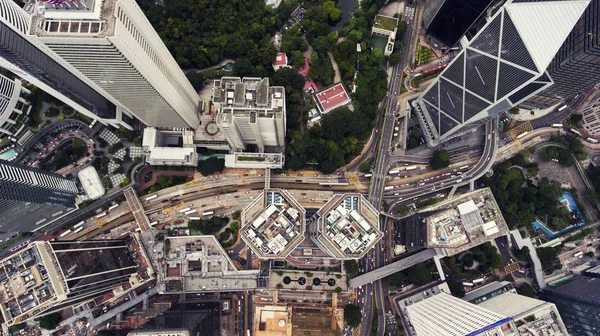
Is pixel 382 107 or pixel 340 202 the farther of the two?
pixel 382 107

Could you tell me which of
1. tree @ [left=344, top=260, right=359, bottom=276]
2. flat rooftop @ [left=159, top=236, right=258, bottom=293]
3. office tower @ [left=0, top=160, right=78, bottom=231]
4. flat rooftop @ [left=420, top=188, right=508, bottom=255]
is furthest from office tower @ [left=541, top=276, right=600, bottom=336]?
office tower @ [left=0, top=160, right=78, bottom=231]

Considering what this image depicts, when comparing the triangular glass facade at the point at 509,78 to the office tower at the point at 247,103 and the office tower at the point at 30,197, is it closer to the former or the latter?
the office tower at the point at 247,103

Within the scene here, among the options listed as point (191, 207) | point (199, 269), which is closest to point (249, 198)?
point (191, 207)

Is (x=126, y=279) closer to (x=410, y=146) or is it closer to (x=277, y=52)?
(x=277, y=52)

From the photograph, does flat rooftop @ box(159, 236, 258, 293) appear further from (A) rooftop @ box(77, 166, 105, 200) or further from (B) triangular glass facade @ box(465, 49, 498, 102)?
(B) triangular glass facade @ box(465, 49, 498, 102)

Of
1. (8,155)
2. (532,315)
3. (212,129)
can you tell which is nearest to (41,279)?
(8,155)

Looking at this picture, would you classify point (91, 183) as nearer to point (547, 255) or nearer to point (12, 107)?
point (12, 107)

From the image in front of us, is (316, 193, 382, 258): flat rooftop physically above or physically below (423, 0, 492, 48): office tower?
below
